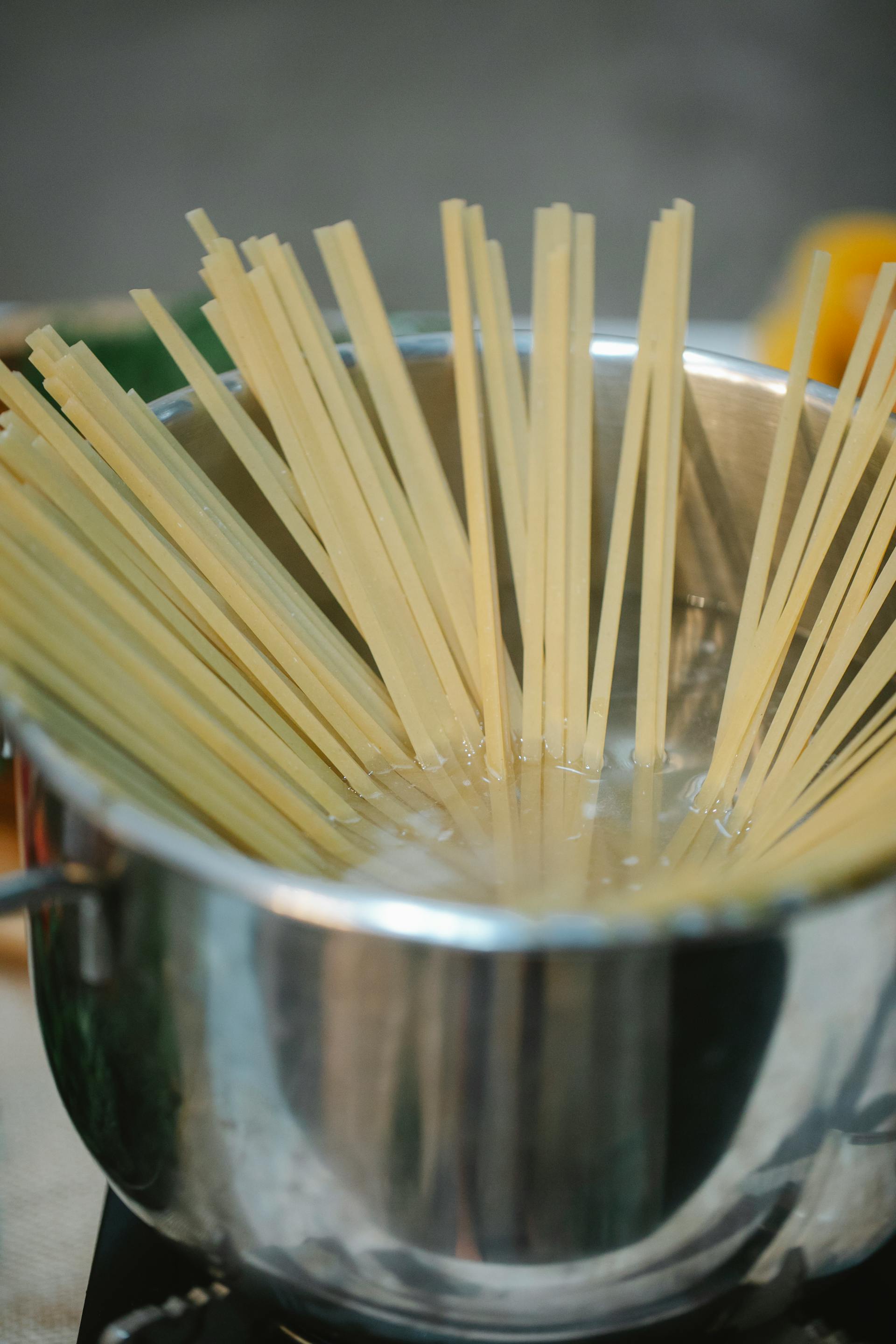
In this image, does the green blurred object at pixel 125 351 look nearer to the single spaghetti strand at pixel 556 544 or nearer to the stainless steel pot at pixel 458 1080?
the single spaghetti strand at pixel 556 544

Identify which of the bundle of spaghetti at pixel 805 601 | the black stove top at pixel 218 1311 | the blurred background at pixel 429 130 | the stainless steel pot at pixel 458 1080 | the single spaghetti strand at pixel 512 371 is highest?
the blurred background at pixel 429 130

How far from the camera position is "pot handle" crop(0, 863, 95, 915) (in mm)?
216

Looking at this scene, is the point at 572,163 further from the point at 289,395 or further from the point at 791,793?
the point at 791,793

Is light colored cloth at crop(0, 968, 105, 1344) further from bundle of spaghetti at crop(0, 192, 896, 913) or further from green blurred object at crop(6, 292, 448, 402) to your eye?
green blurred object at crop(6, 292, 448, 402)

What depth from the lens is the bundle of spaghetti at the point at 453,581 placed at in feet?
1.04

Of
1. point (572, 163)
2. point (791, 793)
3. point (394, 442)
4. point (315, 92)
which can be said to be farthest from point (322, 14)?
point (791, 793)

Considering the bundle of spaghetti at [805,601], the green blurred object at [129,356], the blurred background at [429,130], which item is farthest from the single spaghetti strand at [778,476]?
the blurred background at [429,130]

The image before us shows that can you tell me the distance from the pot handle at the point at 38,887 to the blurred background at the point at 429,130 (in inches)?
49.1

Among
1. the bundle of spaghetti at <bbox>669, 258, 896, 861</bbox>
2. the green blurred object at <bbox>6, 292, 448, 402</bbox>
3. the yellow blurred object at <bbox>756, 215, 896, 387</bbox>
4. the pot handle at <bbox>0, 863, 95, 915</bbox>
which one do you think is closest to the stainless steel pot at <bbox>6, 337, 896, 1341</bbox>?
the pot handle at <bbox>0, 863, 95, 915</bbox>

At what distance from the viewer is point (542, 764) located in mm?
386

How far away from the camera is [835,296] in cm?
62

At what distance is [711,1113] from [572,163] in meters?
1.73

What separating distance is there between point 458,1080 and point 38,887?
0.08 m

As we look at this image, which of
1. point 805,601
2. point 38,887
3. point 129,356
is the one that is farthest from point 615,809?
point 129,356
